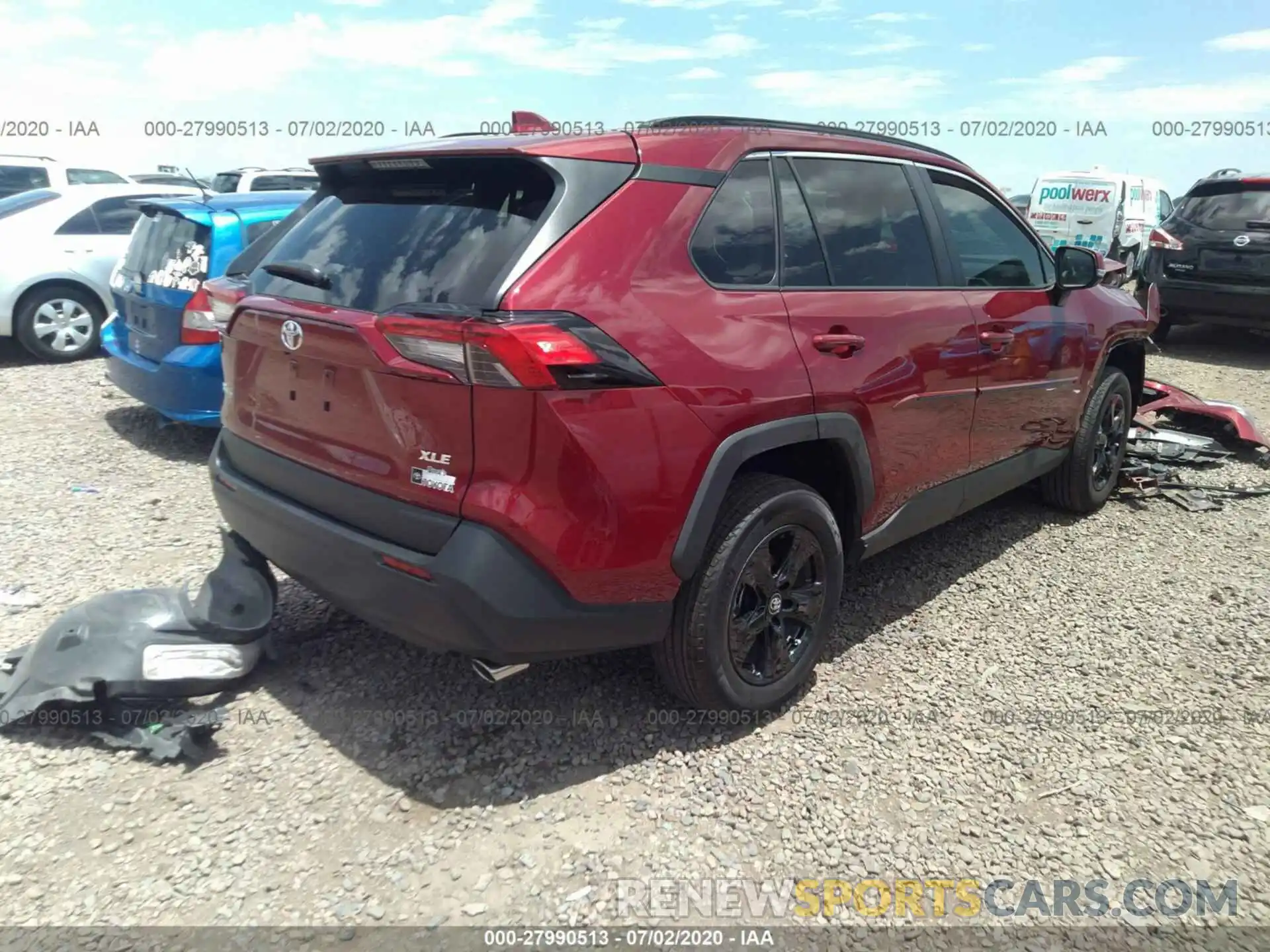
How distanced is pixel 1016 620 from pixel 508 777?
2303 mm

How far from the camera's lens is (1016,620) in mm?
3848

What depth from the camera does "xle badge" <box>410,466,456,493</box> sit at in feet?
7.72

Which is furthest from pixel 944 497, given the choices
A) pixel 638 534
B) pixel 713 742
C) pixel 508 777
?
pixel 508 777

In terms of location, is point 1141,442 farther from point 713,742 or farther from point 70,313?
point 70,313

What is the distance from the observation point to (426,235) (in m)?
2.55

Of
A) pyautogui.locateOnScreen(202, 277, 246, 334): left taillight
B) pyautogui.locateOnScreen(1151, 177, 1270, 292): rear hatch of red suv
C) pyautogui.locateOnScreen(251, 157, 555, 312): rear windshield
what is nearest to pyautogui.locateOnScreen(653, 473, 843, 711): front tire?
pyautogui.locateOnScreen(251, 157, 555, 312): rear windshield

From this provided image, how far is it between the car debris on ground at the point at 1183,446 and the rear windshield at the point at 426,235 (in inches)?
175

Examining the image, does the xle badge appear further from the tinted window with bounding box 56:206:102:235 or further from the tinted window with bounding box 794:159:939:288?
the tinted window with bounding box 56:206:102:235

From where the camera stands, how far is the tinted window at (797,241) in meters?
2.94

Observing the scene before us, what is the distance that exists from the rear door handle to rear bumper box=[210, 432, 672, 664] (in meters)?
1.94

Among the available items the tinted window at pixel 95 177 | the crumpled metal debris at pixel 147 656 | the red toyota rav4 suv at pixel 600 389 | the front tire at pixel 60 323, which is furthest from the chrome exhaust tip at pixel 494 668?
the tinted window at pixel 95 177

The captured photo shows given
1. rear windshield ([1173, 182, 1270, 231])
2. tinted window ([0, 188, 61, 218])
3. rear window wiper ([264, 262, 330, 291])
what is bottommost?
rear window wiper ([264, 262, 330, 291])

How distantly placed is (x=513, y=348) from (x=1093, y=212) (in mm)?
15991

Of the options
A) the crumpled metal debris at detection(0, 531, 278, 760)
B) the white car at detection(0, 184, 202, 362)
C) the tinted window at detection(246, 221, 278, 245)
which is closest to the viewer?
the crumpled metal debris at detection(0, 531, 278, 760)
